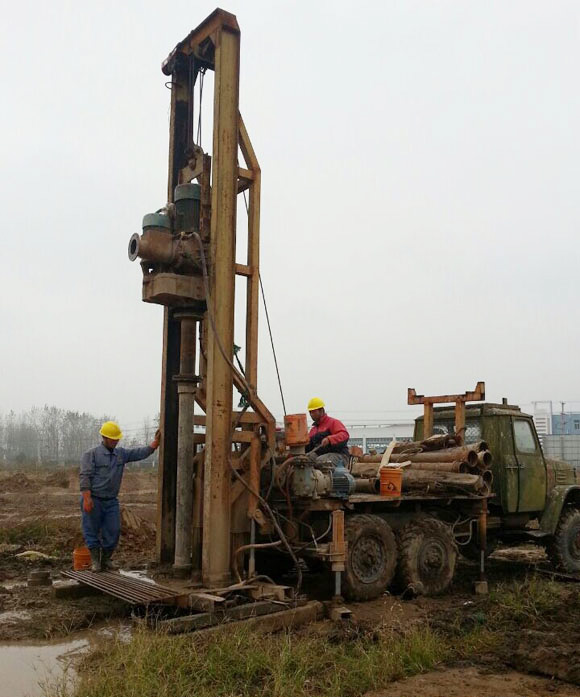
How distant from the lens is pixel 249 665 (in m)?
5.20

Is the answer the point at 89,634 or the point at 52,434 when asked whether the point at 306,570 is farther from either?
the point at 52,434

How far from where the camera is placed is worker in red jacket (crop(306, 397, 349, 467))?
8.91 m

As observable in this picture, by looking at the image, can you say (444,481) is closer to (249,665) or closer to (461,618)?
(461,618)

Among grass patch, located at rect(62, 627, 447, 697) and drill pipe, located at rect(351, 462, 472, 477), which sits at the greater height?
drill pipe, located at rect(351, 462, 472, 477)

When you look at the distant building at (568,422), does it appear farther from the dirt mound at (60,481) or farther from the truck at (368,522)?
the truck at (368,522)

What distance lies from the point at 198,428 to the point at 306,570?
222cm

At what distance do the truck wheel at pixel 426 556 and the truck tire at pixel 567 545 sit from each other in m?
2.26

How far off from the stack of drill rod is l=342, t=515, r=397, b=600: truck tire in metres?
0.76

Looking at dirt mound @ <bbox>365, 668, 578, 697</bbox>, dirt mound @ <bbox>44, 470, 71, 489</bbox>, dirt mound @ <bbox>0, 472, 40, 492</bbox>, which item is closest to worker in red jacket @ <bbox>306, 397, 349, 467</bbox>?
dirt mound @ <bbox>365, 668, 578, 697</bbox>

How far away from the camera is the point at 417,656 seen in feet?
18.5

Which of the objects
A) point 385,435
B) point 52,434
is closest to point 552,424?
point 385,435

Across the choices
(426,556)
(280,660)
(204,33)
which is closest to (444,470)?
(426,556)

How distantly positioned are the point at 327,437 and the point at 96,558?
9.79 ft

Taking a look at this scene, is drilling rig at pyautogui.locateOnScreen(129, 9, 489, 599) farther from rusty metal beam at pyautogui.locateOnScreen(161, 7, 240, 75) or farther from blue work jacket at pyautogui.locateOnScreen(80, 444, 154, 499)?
blue work jacket at pyautogui.locateOnScreen(80, 444, 154, 499)
